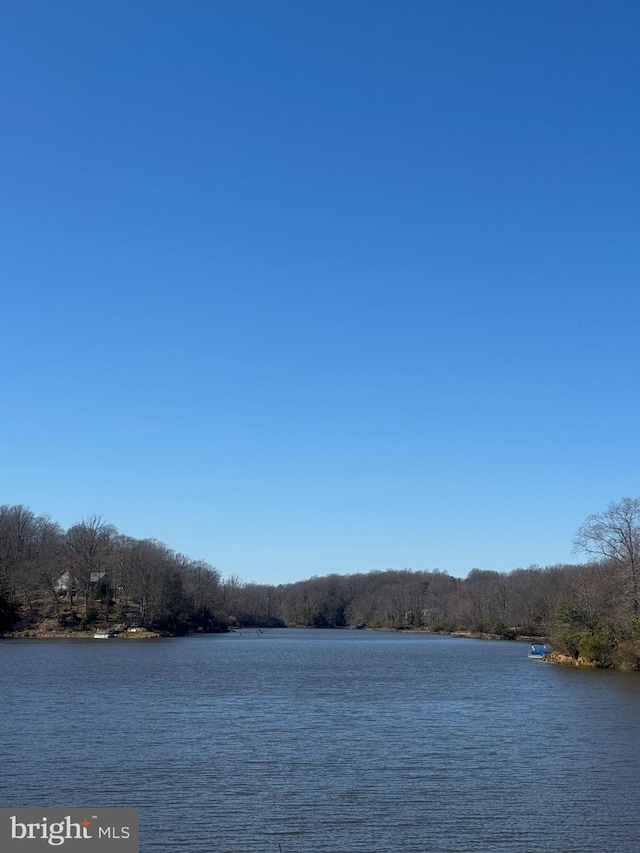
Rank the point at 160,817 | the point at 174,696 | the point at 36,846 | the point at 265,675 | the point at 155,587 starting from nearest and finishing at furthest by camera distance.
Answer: the point at 36,846 → the point at 160,817 → the point at 174,696 → the point at 265,675 → the point at 155,587

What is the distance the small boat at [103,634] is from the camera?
398ft

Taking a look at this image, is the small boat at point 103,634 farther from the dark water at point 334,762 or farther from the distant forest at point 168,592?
the dark water at point 334,762

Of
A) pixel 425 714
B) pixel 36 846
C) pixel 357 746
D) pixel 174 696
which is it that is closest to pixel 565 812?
pixel 357 746

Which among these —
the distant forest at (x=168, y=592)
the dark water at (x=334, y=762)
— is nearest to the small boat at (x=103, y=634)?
the distant forest at (x=168, y=592)

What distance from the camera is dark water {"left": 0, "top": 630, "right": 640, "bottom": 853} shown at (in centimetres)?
2034

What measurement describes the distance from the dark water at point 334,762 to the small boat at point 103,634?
68103mm

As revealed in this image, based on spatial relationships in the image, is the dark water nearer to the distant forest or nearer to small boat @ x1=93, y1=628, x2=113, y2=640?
the distant forest

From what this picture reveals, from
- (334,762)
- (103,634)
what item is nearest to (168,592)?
(103,634)

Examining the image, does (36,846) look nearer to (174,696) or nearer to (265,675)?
(174,696)

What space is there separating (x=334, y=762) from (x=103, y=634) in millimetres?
102128

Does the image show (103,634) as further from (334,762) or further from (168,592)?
(334,762)

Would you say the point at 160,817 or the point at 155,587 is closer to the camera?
the point at 160,817

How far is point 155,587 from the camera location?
14050cm

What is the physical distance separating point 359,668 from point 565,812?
51649 mm
